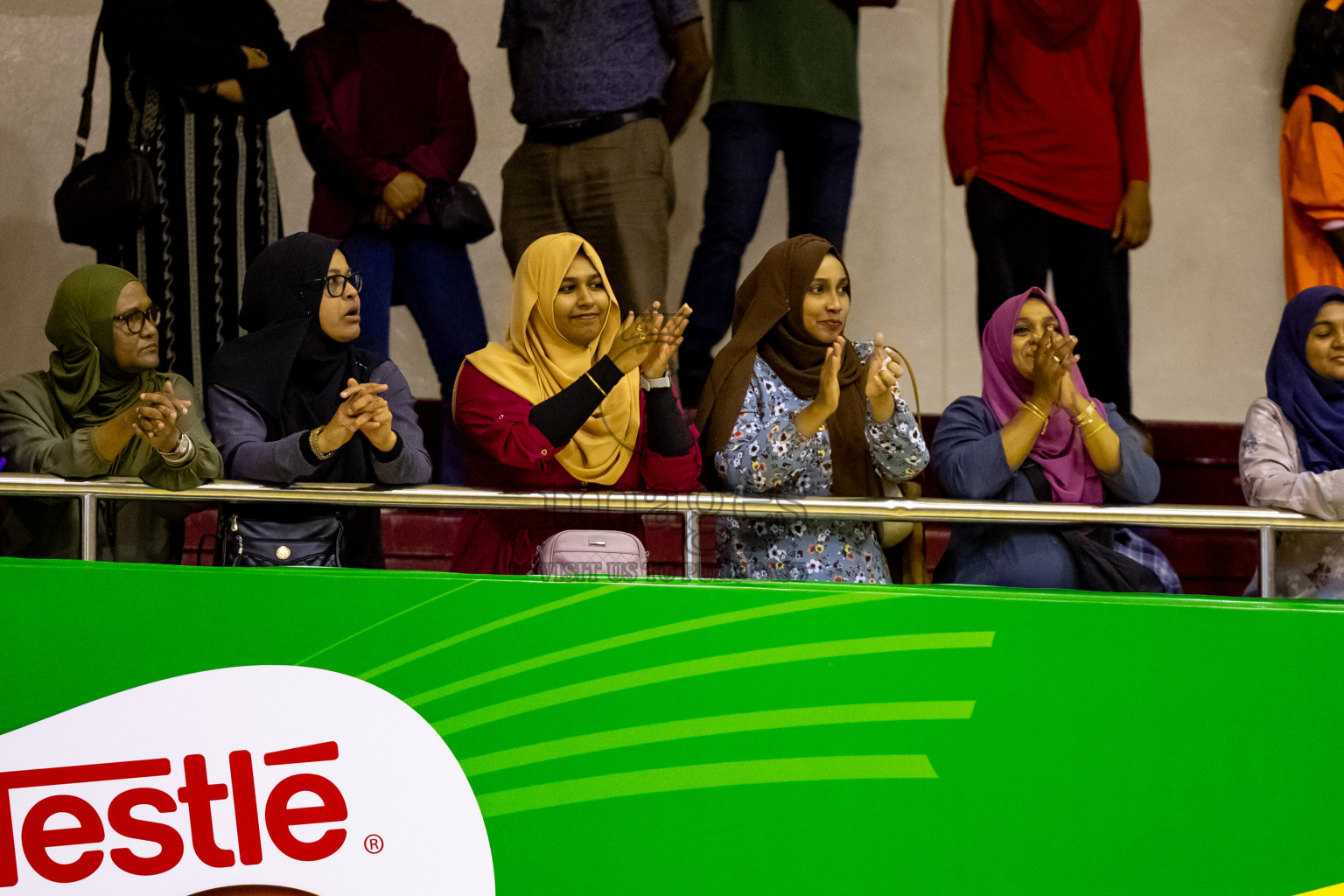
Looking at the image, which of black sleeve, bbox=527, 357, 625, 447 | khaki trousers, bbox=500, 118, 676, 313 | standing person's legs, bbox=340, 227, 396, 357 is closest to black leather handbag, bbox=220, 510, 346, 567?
black sleeve, bbox=527, 357, 625, 447

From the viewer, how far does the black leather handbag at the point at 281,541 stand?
2.07 metres

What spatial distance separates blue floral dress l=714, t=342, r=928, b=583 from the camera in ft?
6.90

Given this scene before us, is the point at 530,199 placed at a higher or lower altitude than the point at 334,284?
higher

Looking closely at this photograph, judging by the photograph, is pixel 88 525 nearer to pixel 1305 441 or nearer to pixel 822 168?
pixel 822 168

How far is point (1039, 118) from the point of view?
10.9 feet

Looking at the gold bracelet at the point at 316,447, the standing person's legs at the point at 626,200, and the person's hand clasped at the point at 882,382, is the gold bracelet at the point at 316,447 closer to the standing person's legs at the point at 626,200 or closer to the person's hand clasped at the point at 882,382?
the person's hand clasped at the point at 882,382

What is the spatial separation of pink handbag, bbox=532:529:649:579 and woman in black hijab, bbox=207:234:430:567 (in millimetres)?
350

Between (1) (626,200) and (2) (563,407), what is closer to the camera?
(2) (563,407)

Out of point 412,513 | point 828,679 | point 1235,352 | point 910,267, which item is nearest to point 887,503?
point 828,679

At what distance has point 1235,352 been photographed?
436cm

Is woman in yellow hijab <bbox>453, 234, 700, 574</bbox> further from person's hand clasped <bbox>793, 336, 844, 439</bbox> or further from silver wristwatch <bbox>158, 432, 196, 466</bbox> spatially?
silver wristwatch <bbox>158, 432, 196, 466</bbox>

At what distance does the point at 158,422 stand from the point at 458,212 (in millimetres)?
1214

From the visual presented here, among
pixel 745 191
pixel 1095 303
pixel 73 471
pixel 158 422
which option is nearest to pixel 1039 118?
pixel 1095 303

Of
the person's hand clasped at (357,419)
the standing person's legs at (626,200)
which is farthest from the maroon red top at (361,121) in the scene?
the person's hand clasped at (357,419)
